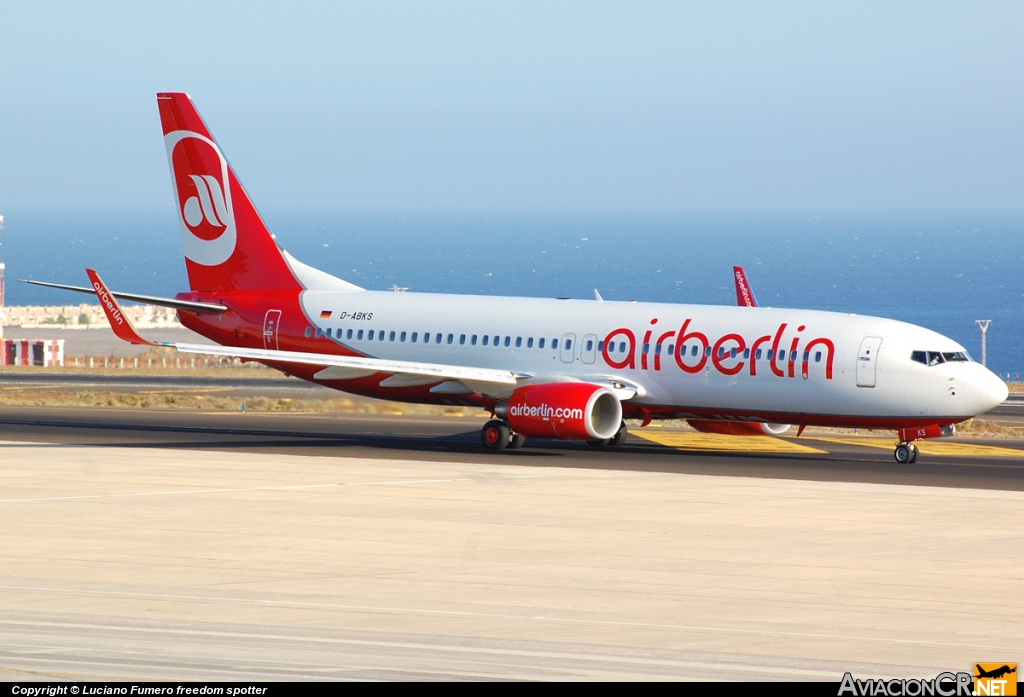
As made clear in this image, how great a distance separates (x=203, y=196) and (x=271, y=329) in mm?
5016

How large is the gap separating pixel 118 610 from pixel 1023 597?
1129 centimetres

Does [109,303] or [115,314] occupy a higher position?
[109,303]

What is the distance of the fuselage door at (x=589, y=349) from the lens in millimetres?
40031

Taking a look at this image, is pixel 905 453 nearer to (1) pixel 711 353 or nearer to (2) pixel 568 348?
(1) pixel 711 353

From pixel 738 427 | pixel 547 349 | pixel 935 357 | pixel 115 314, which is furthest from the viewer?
pixel 547 349

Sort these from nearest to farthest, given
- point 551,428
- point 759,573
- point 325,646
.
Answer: point 325,646
point 759,573
point 551,428

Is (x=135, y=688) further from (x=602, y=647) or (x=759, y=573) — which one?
(x=759, y=573)

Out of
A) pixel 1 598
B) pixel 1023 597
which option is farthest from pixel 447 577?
pixel 1023 597

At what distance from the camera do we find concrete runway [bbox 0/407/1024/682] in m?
15.5

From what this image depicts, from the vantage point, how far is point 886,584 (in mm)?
20734

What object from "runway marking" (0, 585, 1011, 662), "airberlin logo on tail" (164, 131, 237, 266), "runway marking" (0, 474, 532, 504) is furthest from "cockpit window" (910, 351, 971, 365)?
"runway marking" (0, 585, 1011, 662)

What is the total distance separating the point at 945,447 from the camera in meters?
42.8

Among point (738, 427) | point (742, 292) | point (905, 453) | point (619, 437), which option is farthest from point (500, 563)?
point (742, 292)

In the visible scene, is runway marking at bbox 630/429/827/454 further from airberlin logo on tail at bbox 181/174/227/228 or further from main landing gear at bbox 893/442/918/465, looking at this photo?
airberlin logo on tail at bbox 181/174/227/228
